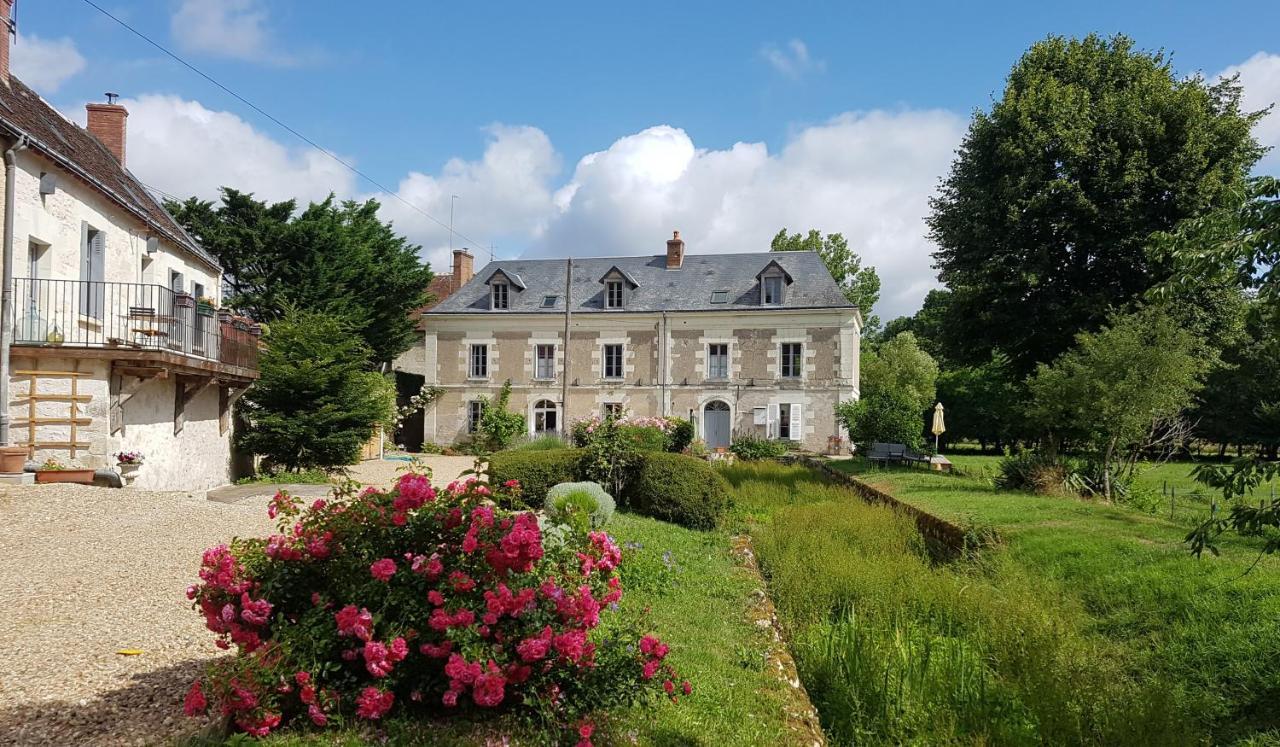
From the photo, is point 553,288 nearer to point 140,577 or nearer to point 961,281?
point 961,281

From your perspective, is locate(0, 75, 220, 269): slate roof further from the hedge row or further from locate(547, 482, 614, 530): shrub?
locate(547, 482, 614, 530): shrub

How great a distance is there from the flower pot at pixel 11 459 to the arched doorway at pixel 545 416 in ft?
66.1

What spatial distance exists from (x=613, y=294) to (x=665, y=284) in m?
2.11

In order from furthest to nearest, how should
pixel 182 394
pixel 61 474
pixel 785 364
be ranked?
pixel 785 364 < pixel 182 394 < pixel 61 474

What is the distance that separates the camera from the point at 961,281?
18422 millimetres

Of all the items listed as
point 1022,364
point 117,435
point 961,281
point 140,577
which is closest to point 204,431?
point 117,435

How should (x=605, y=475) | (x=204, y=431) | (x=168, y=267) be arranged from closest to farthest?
1. (x=605, y=475)
2. (x=204, y=431)
3. (x=168, y=267)

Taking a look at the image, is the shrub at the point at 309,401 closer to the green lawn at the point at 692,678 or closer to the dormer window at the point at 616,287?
the green lawn at the point at 692,678

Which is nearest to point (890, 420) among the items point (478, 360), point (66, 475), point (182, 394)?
point (478, 360)

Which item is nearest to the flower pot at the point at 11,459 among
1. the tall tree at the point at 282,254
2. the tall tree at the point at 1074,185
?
the tall tree at the point at 282,254

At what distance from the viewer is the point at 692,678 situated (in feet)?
14.3

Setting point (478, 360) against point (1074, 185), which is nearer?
point (1074, 185)

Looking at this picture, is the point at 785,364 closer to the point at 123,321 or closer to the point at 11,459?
the point at 123,321

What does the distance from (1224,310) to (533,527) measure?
1856 cm
